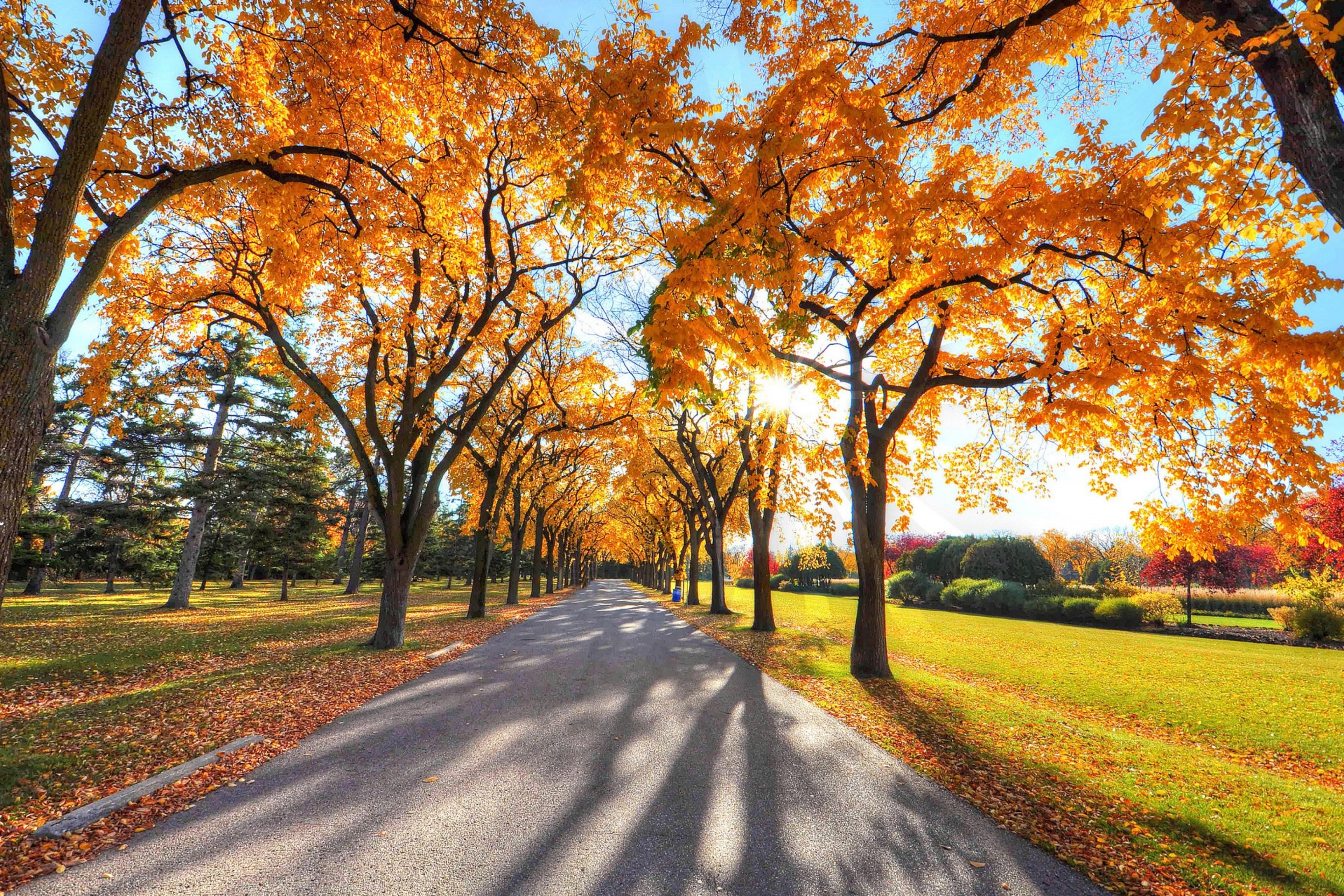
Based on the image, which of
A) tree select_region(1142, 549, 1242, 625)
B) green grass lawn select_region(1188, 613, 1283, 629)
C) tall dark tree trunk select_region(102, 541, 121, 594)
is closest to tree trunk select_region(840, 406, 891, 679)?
green grass lawn select_region(1188, 613, 1283, 629)

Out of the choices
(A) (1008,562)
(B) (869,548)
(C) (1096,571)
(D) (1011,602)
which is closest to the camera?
(B) (869,548)

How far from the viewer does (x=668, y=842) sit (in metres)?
3.46

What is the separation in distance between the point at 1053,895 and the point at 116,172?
1145cm

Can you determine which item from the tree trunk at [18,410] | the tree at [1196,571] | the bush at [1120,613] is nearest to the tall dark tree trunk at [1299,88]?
the tree trunk at [18,410]

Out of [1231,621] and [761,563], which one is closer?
[761,563]

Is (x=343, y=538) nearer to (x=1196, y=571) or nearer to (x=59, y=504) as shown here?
(x=59, y=504)

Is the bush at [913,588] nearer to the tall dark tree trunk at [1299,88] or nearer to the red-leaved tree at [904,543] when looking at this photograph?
the red-leaved tree at [904,543]

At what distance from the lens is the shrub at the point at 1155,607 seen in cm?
2431

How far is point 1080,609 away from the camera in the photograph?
26.7 m

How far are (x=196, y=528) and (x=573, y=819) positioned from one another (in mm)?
21393

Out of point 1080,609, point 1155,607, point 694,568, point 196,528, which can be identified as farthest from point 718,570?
point 1155,607

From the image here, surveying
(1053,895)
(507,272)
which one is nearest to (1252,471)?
(1053,895)

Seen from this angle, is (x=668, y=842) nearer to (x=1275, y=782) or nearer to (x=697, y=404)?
(x=697, y=404)

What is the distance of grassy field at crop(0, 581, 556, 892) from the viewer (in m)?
3.75
